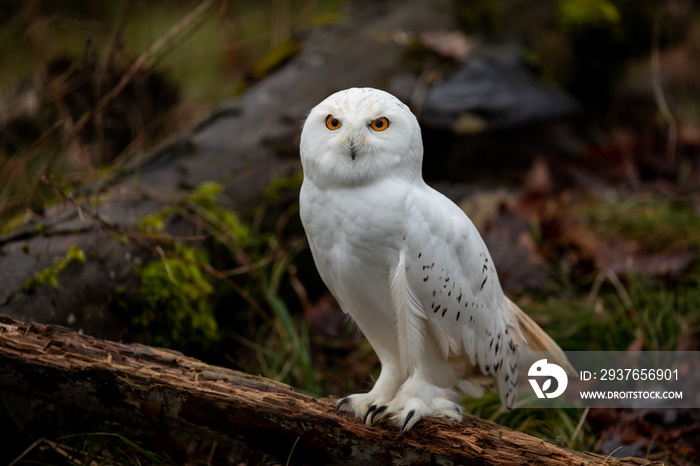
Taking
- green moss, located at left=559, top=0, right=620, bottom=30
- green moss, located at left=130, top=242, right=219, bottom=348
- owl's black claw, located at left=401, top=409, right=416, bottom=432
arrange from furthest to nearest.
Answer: green moss, located at left=559, top=0, right=620, bottom=30 < green moss, located at left=130, top=242, right=219, bottom=348 < owl's black claw, located at left=401, top=409, right=416, bottom=432

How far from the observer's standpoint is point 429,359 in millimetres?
2643

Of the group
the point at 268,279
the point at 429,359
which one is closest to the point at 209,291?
the point at 268,279

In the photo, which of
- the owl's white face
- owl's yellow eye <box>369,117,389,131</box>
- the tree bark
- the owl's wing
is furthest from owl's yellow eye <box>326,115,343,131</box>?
the tree bark

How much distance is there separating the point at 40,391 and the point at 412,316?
152 centimetres

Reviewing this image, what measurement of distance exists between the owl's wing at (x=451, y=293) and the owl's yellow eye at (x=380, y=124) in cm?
28

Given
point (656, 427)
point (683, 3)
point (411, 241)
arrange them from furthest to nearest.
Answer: point (683, 3) → point (656, 427) → point (411, 241)

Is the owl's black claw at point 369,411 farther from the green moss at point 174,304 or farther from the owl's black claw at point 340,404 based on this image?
the green moss at point 174,304

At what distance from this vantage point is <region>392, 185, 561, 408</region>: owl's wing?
7.70 ft

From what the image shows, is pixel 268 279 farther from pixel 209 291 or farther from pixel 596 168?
pixel 596 168

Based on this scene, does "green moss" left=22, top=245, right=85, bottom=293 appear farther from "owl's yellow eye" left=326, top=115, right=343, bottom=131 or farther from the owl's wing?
the owl's wing

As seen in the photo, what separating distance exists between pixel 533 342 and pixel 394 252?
1053 millimetres

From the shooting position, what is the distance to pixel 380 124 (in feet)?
7.68

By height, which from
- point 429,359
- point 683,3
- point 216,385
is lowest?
point 216,385

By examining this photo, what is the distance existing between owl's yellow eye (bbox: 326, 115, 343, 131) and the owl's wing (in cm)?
40
